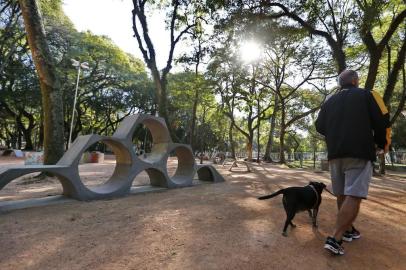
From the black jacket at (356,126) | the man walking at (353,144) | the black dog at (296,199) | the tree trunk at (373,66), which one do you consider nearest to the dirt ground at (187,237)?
the black dog at (296,199)

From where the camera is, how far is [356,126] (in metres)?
2.99

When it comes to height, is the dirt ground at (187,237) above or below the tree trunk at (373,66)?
below

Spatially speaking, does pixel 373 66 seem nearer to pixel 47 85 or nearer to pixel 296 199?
pixel 296 199

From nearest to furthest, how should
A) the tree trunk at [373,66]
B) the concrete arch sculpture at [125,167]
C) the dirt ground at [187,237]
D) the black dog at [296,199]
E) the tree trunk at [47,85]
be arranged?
1. the dirt ground at [187,237]
2. the black dog at [296,199]
3. the concrete arch sculpture at [125,167]
4. the tree trunk at [47,85]
5. the tree trunk at [373,66]

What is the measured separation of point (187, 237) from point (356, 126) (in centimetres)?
222

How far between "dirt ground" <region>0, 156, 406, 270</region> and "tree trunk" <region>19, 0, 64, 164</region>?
3678 millimetres

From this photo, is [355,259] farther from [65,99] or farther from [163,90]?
[65,99]

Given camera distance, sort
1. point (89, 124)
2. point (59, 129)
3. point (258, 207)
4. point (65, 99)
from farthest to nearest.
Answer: point (89, 124), point (65, 99), point (59, 129), point (258, 207)

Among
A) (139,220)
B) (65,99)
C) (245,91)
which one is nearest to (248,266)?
(139,220)

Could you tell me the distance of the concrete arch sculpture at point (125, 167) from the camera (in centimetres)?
565

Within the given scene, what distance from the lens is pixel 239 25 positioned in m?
11.4

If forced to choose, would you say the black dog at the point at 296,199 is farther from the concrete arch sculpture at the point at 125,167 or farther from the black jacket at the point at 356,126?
the concrete arch sculpture at the point at 125,167

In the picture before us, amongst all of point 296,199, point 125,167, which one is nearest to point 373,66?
point 125,167

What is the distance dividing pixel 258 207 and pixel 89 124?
40.2 metres
